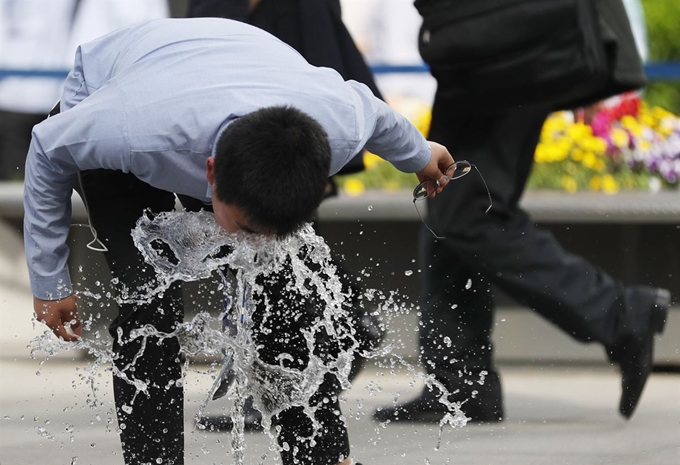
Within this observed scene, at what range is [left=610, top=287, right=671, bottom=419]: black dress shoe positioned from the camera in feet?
13.5

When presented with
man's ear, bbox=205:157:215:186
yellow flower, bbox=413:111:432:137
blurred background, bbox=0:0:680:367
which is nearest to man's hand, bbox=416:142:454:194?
man's ear, bbox=205:157:215:186

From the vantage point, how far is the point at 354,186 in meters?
5.54

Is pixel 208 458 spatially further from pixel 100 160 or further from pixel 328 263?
pixel 100 160

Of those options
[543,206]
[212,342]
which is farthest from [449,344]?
[212,342]

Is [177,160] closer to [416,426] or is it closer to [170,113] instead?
[170,113]

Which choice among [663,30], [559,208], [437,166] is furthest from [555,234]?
[663,30]

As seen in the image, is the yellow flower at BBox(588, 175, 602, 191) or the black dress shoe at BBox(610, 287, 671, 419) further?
the yellow flower at BBox(588, 175, 602, 191)

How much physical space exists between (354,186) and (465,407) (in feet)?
5.49

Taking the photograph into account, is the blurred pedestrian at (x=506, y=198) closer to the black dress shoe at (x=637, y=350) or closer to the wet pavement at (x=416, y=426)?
the black dress shoe at (x=637, y=350)

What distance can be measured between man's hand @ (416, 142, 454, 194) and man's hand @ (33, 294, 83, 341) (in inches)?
34.4

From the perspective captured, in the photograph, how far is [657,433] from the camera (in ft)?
12.7

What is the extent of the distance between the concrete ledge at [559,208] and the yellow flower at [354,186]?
37 cm

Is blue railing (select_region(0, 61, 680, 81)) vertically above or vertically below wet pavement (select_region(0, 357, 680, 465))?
above

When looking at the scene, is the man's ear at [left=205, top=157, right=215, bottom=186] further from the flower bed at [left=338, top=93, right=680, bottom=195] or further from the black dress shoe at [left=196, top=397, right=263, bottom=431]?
the flower bed at [left=338, top=93, right=680, bottom=195]
